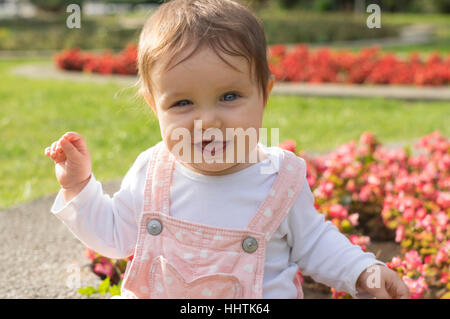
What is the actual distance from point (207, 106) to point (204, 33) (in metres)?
0.21

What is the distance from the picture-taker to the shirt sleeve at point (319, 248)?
A: 71.8 inches

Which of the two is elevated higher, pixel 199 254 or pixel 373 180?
pixel 199 254

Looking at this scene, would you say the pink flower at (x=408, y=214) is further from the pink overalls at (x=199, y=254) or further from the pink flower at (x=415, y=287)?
the pink overalls at (x=199, y=254)

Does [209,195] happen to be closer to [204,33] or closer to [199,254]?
[199,254]

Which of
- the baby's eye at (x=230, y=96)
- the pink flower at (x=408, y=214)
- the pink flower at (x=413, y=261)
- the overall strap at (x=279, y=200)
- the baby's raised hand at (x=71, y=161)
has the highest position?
the baby's eye at (x=230, y=96)

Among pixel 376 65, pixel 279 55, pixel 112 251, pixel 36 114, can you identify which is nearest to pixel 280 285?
pixel 112 251

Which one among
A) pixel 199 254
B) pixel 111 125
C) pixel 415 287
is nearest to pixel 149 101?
pixel 199 254

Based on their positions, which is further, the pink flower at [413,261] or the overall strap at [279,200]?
the pink flower at [413,261]

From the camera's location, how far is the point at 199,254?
1751 mm

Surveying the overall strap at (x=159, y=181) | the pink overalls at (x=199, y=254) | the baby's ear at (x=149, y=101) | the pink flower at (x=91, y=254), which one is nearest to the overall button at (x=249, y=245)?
the pink overalls at (x=199, y=254)

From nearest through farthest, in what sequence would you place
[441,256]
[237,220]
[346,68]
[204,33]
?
[204,33] < [237,220] < [441,256] < [346,68]

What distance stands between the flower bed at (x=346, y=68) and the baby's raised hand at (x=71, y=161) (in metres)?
6.24

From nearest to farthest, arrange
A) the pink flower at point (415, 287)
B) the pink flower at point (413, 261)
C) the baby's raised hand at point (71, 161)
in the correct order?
the baby's raised hand at point (71, 161) → the pink flower at point (415, 287) → the pink flower at point (413, 261)
